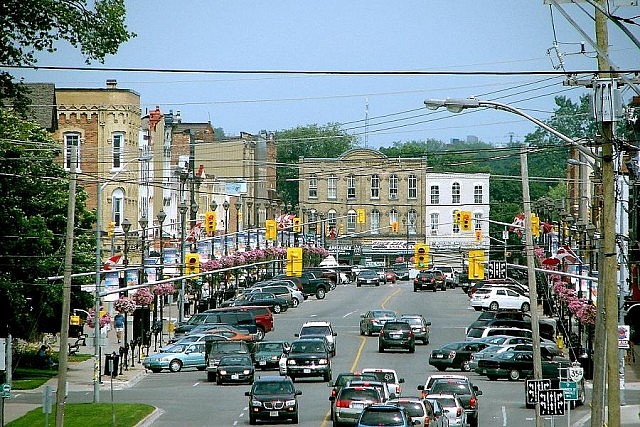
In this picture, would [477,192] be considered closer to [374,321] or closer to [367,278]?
[367,278]

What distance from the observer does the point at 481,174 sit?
151 metres

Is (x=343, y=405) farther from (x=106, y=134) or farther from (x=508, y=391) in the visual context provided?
(x=106, y=134)

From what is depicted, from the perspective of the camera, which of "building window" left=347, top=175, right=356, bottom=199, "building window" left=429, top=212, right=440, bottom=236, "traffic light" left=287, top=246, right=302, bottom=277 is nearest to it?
"traffic light" left=287, top=246, right=302, bottom=277

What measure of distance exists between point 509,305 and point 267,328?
19.1 meters

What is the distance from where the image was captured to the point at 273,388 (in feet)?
137

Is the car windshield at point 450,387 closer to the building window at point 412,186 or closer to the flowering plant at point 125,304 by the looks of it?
the flowering plant at point 125,304

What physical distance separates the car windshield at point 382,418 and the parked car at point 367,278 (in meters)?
86.4

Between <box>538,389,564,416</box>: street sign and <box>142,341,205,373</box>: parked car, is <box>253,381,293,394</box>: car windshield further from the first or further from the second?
<box>142,341,205,373</box>: parked car

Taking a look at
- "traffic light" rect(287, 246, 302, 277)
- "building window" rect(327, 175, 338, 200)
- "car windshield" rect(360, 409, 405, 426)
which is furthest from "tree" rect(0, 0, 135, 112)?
"building window" rect(327, 175, 338, 200)

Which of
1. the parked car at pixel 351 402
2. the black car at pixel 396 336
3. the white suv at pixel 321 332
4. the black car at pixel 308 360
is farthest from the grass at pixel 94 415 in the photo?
the black car at pixel 396 336

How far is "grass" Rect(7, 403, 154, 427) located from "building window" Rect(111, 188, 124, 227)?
51.1 meters

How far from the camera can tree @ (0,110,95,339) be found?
2181 inches

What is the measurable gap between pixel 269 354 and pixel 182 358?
501cm

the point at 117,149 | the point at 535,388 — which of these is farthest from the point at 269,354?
the point at 117,149
